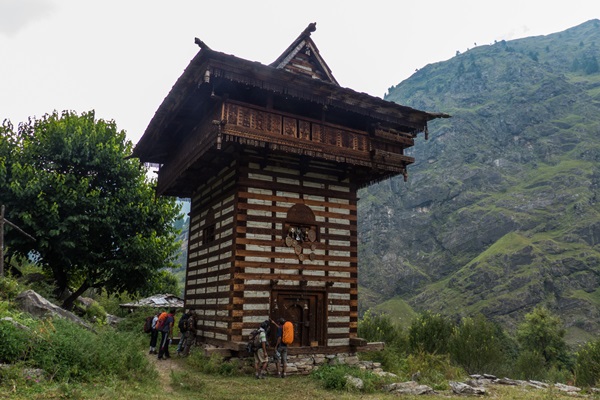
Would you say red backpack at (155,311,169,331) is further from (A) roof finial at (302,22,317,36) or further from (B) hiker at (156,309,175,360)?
(A) roof finial at (302,22,317,36)

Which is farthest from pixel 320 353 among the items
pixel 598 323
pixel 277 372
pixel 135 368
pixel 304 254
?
pixel 598 323

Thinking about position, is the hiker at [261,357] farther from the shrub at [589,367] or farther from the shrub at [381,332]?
the shrub at [589,367]

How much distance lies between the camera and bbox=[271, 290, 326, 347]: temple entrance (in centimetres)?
1534

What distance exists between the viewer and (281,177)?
16031mm

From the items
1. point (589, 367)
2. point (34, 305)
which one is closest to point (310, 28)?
point (34, 305)

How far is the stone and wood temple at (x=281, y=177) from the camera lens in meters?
14.5

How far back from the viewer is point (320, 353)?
50.6ft

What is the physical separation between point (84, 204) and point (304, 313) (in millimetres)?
12079

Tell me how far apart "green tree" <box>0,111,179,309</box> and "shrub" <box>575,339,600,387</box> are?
820 inches

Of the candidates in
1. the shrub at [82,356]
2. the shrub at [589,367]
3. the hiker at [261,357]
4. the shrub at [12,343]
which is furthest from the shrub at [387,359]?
the shrub at [12,343]

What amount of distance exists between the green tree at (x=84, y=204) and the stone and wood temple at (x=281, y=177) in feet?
20.0

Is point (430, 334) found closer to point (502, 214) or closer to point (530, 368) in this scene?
point (530, 368)

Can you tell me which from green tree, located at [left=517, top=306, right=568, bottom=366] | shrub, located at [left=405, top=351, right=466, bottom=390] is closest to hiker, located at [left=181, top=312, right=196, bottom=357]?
shrub, located at [left=405, top=351, right=466, bottom=390]

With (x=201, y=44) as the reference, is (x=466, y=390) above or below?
below
